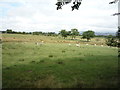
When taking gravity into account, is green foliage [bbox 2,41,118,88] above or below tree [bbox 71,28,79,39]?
below

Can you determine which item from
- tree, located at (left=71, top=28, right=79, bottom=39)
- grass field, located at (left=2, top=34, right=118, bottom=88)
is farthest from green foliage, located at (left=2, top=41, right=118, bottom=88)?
tree, located at (left=71, top=28, right=79, bottom=39)

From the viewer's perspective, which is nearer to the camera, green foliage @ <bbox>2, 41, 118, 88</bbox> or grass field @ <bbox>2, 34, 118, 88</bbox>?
green foliage @ <bbox>2, 41, 118, 88</bbox>

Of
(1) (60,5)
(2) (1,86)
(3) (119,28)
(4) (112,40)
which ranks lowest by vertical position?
(2) (1,86)

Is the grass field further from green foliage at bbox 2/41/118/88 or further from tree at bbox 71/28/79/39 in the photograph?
tree at bbox 71/28/79/39

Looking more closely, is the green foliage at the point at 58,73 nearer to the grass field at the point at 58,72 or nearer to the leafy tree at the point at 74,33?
the grass field at the point at 58,72

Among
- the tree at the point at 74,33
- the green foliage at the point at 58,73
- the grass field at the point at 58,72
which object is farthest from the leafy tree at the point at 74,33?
the green foliage at the point at 58,73

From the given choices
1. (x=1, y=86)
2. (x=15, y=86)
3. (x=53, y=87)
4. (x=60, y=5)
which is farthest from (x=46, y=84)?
(x=60, y=5)

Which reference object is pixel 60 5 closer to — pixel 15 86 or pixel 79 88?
pixel 79 88

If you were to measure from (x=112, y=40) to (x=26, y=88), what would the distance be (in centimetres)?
730

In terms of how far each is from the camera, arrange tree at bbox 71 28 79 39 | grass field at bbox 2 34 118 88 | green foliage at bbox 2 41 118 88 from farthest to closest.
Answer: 1. tree at bbox 71 28 79 39
2. grass field at bbox 2 34 118 88
3. green foliage at bbox 2 41 118 88

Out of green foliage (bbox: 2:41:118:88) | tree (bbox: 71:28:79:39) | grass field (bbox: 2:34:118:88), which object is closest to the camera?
green foliage (bbox: 2:41:118:88)

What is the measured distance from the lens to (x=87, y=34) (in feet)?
320

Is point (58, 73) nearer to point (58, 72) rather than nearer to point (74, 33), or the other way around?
point (58, 72)

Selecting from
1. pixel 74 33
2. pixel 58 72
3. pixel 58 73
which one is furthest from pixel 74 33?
pixel 58 73
